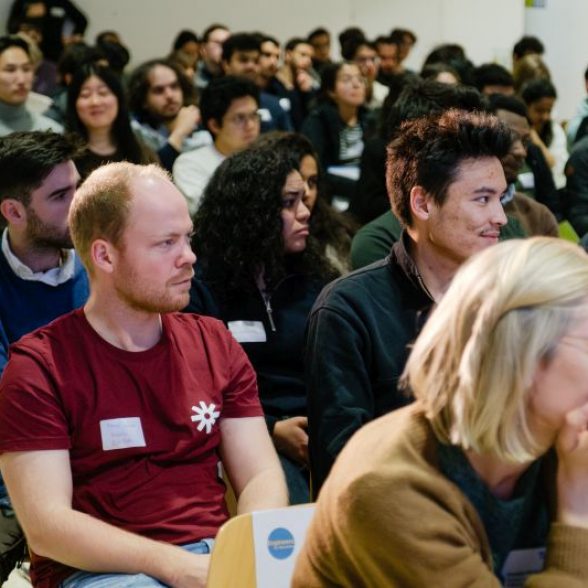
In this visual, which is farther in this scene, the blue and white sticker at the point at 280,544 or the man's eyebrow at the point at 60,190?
the man's eyebrow at the point at 60,190

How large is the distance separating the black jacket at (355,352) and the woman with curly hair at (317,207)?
0.76m

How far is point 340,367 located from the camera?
2.16 metres

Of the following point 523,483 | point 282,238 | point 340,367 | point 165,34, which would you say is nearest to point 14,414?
point 340,367

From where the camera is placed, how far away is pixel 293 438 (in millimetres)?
2598

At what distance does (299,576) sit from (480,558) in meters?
0.25

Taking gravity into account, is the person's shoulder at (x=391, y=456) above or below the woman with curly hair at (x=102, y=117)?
below

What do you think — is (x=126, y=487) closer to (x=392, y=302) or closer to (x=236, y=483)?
(x=236, y=483)

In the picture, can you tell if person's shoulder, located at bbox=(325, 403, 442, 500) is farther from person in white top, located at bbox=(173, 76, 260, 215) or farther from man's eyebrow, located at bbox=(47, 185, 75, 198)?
person in white top, located at bbox=(173, 76, 260, 215)

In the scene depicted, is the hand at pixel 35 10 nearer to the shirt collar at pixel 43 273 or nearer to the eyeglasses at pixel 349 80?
the eyeglasses at pixel 349 80

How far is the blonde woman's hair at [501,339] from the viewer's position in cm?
125

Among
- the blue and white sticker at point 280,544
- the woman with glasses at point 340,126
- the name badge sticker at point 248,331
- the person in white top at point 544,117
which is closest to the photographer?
the blue and white sticker at point 280,544

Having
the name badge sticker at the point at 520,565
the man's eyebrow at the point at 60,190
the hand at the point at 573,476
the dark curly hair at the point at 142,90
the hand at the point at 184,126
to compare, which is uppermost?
the dark curly hair at the point at 142,90

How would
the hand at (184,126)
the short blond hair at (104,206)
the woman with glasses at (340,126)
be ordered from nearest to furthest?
1. the short blond hair at (104,206)
2. the hand at (184,126)
3. the woman with glasses at (340,126)

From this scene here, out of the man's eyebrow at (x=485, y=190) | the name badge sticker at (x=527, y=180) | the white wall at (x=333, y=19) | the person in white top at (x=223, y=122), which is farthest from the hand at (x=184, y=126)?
the white wall at (x=333, y=19)
